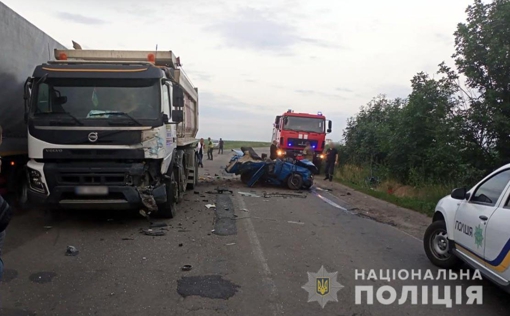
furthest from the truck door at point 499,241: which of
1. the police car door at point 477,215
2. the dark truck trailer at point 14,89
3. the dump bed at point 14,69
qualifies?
the dump bed at point 14,69

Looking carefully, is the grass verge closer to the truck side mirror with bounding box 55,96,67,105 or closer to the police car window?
the police car window

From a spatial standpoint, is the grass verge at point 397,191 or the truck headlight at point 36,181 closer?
the truck headlight at point 36,181

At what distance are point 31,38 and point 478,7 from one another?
11.1 m

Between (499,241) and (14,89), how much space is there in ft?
27.9

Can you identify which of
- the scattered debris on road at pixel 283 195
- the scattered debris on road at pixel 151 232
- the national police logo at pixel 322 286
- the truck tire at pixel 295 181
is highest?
the truck tire at pixel 295 181

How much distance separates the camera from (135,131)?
8.00 m

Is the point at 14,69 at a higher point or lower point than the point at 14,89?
higher

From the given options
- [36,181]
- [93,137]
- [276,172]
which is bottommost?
[276,172]

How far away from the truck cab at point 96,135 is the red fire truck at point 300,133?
46.7 ft

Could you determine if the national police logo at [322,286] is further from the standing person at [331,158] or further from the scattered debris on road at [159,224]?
the standing person at [331,158]

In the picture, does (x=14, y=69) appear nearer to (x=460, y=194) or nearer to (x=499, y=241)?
(x=460, y=194)

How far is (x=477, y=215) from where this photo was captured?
520 centimetres

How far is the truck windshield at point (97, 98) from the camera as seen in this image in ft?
26.4

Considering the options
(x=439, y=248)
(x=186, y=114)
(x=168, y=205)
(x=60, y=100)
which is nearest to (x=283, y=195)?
(x=186, y=114)
